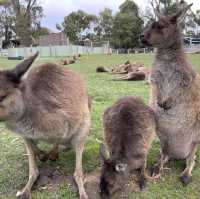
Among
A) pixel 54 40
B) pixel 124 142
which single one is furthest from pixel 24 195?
pixel 54 40

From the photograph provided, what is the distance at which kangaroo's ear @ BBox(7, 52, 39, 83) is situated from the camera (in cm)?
327

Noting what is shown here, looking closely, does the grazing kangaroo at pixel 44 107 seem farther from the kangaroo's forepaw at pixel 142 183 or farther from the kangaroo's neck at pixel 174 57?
the kangaroo's neck at pixel 174 57

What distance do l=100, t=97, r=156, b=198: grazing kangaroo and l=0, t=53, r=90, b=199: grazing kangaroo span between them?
0.30m

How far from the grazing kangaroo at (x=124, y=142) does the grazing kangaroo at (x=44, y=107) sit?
30cm

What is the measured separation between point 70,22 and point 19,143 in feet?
203

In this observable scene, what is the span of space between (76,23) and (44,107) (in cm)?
6390

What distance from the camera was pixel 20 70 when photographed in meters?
3.30

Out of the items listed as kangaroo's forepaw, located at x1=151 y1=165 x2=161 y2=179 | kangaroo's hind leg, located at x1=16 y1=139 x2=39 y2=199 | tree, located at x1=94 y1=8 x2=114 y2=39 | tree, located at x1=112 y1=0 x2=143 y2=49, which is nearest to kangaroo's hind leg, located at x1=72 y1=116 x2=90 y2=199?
kangaroo's hind leg, located at x1=16 y1=139 x2=39 y2=199

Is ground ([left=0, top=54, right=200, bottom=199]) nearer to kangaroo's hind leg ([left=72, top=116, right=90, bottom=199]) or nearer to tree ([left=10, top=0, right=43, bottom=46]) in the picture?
kangaroo's hind leg ([left=72, top=116, right=90, bottom=199])

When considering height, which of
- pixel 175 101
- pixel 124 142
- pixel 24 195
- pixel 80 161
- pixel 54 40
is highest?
pixel 175 101

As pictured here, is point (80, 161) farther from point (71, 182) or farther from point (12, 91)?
point (12, 91)

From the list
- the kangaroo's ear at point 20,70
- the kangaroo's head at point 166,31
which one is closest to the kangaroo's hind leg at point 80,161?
the kangaroo's ear at point 20,70

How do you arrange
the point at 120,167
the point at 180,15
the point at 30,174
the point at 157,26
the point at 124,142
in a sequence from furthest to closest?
1. the point at 157,26
2. the point at 180,15
3. the point at 30,174
4. the point at 124,142
5. the point at 120,167

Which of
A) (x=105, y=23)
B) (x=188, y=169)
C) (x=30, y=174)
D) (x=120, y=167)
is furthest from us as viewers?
(x=105, y=23)
